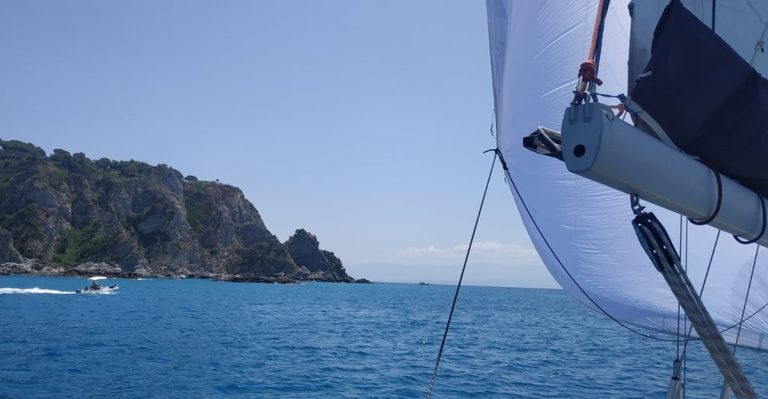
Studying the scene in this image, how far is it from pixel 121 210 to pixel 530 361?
16025cm

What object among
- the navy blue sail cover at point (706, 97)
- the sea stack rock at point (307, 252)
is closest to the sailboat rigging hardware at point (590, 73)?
the navy blue sail cover at point (706, 97)

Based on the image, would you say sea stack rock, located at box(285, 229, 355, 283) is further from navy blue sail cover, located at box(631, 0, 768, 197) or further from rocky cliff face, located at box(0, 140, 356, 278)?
navy blue sail cover, located at box(631, 0, 768, 197)

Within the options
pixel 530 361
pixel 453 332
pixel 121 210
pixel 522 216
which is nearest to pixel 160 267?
pixel 121 210

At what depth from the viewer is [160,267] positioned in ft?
512

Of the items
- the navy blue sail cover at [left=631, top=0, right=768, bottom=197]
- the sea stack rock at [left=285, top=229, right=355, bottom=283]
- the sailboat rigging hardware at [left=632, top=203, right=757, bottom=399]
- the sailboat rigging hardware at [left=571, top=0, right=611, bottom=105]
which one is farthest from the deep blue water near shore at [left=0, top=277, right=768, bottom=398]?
the sea stack rock at [left=285, top=229, right=355, bottom=283]

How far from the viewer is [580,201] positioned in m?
6.41

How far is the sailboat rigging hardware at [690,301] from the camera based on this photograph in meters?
3.14

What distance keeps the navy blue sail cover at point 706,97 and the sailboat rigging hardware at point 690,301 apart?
506 millimetres

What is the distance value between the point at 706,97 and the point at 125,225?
176894 mm

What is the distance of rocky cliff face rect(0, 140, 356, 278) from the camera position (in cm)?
14025

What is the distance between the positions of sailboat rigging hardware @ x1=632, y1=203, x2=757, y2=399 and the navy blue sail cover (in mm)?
506

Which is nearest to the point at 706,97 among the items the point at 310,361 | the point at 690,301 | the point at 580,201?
the point at 690,301

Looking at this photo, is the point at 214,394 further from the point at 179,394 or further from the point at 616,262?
the point at 616,262

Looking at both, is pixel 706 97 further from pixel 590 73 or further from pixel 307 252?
pixel 307 252
